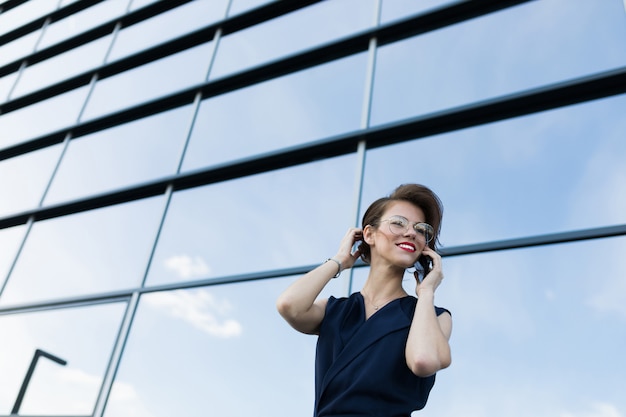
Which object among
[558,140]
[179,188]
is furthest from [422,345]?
[179,188]

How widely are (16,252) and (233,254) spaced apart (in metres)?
2.22

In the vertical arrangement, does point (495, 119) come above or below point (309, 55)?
below

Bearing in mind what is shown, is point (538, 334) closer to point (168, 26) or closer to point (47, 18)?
point (168, 26)

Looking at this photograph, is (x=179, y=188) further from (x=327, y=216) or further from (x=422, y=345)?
(x=422, y=345)

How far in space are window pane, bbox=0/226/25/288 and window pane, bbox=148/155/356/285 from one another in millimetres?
1597

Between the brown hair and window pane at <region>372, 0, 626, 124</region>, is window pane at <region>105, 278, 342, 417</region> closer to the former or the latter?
the brown hair

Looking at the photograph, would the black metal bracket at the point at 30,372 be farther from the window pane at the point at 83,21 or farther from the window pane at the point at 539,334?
the window pane at the point at 83,21

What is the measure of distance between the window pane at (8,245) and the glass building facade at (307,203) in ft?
0.08

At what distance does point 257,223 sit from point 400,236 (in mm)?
2116

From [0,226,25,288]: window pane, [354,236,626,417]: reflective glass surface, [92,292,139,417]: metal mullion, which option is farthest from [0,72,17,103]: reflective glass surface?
[354,236,626,417]: reflective glass surface

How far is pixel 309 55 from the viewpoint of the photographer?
415 cm

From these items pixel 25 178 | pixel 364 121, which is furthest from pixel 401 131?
pixel 25 178

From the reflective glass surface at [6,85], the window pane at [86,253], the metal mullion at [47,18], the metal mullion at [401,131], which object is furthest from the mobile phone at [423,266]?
the metal mullion at [47,18]

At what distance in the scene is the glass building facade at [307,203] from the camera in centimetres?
237
